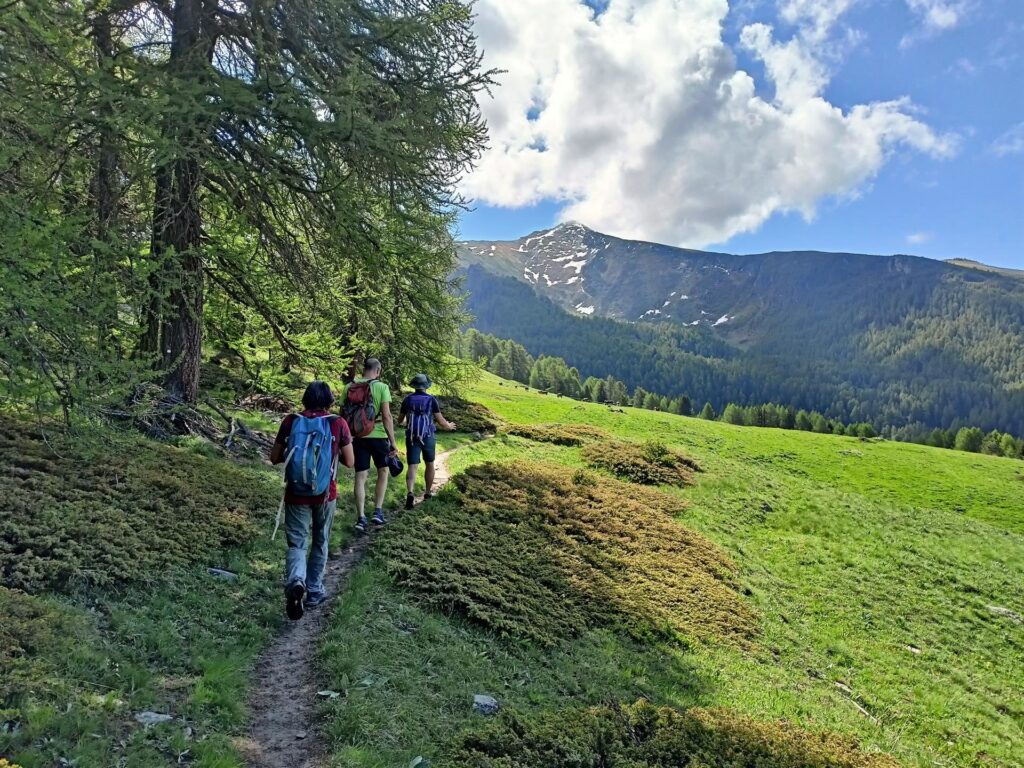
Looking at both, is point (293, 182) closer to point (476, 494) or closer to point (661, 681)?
point (476, 494)

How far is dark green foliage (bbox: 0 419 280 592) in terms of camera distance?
6.16 meters

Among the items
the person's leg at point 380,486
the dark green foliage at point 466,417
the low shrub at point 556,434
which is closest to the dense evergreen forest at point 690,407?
the dark green foliage at point 466,417

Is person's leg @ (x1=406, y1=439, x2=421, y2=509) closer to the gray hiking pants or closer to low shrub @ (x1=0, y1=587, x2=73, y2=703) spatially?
the gray hiking pants

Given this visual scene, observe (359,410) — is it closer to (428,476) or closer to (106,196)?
(428,476)

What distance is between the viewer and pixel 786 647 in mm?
11281

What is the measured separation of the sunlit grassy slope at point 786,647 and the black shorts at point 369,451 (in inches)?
55.8

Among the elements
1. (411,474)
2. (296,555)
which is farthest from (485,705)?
(411,474)

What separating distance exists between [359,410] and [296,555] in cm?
347

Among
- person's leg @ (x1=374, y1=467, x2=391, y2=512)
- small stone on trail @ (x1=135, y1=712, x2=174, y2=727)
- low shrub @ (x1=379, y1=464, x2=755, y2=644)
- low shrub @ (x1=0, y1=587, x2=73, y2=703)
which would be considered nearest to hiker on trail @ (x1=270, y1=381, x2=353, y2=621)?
low shrub @ (x1=379, y1=464, x2=755, y2=644)

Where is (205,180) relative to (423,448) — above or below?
above

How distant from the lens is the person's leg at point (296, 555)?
23.0 ft

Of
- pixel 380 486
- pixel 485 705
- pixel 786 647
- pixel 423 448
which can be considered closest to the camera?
pixel 485 705

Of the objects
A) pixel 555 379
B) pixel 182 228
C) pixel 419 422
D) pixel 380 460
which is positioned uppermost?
pixel 182 228

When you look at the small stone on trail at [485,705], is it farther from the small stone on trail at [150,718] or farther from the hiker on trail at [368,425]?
the hiker on trail at [368,425]
